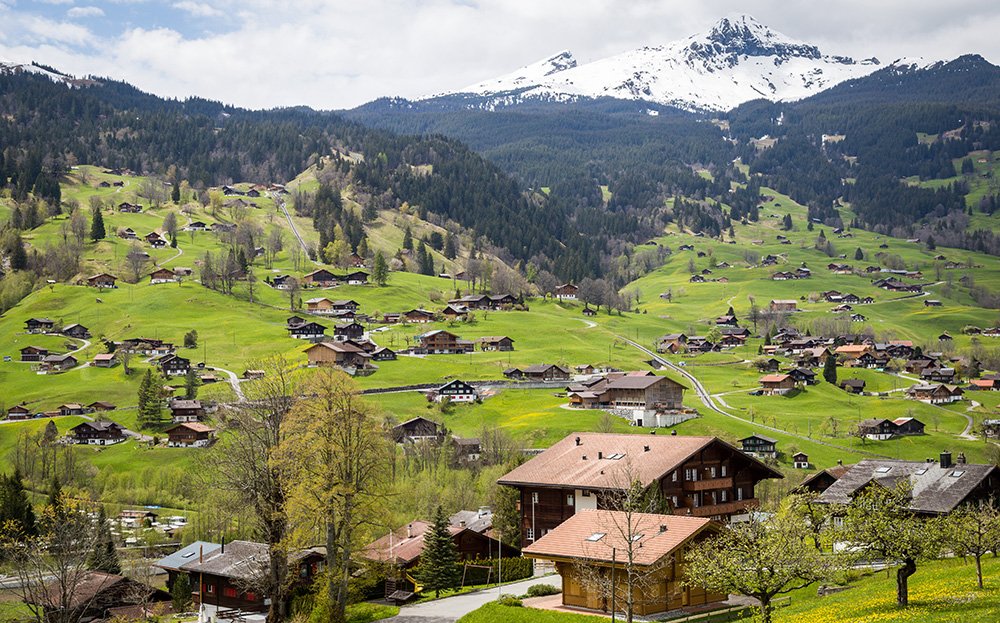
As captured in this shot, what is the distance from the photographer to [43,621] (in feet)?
175

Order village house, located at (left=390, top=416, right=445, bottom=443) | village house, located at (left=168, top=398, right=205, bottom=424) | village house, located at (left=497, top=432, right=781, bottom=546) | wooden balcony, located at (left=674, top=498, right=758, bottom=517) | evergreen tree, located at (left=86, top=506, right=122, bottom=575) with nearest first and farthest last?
village house, located at (left=497, top=432, right=781, bottom=546) < wooden balcony, located at (left=674, top=498, right=758, bottom=517) < evergreen tree, located at (left=86, top=506, right=122, bottom=575) < village house, located at (left=390, top=416, right=445, bottom=443) < village house, located at (left=168, top=398, right=205, bottom=424)

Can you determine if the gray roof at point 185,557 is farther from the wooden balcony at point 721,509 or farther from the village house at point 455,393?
the village house at point 455,393

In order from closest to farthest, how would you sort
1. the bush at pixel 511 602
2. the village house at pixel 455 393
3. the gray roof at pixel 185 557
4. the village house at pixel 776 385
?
the bush at pixel 511 602
the gray roof at pixel 185 557
the village house at pixel 455 393
the village house at pixel 776 385

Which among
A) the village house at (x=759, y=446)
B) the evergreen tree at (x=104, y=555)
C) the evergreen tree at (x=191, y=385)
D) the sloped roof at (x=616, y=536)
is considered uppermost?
the sloped roof at (x=616, y=536)

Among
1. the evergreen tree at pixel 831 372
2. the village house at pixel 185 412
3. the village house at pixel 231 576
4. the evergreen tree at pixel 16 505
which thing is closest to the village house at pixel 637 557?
the village house at pixel 231 576

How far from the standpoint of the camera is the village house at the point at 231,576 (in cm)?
6750

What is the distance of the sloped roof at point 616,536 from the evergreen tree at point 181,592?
115 feet

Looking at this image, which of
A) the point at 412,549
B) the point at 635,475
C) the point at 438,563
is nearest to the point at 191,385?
the point at 412,549

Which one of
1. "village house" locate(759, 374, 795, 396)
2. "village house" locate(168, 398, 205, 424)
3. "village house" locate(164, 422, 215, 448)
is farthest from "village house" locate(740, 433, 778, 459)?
"village house" locate(168, 398, 205, 424)

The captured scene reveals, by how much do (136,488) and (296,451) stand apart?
7759cm

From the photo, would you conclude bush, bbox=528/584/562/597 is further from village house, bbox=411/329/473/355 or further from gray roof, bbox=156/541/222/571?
village house, bbox=411/329/473/355

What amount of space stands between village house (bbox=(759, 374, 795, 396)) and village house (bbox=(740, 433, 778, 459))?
1492 inches

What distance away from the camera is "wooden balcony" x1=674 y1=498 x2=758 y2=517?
6519 cm

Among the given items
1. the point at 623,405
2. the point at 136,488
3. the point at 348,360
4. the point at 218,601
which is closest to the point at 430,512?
the point at 218,601
